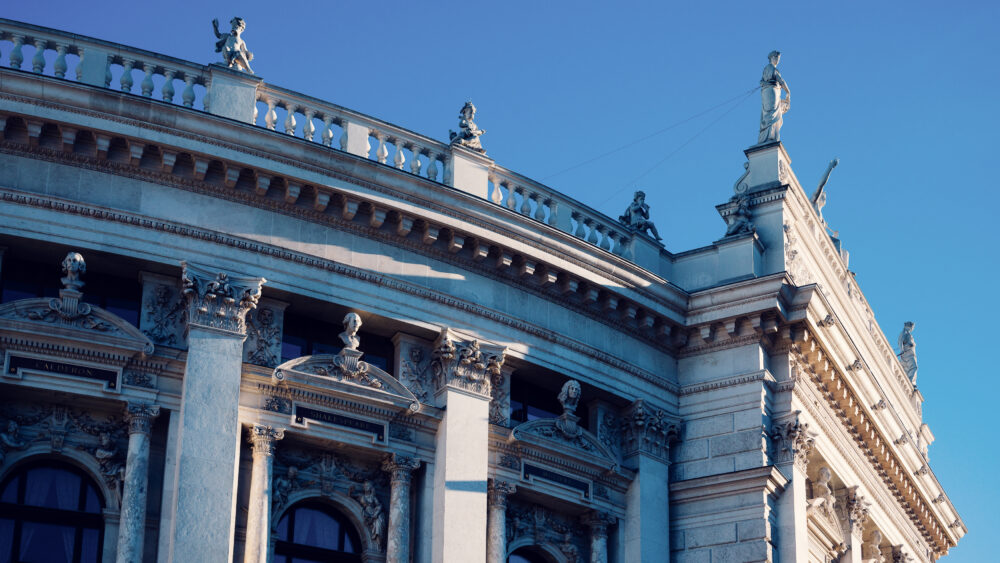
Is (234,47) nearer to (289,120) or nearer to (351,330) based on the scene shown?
(289,120)

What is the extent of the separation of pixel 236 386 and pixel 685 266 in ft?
36.6

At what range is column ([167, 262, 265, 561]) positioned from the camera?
2781 cm

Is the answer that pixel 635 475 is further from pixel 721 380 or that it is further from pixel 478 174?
pixel 478 174

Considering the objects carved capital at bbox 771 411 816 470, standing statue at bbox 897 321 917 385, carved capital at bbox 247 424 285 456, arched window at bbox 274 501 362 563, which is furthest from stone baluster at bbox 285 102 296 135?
standing statue at bbox 897 321 917 385

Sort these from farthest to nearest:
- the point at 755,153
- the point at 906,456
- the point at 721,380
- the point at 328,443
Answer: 1. the point at 906,456
2. the point at 755,153
3. the point at 721,380
4. the point at 328,443

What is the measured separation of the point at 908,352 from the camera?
51.0 meters

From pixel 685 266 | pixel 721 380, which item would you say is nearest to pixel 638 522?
pixel 721 380

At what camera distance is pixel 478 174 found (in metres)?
33.5

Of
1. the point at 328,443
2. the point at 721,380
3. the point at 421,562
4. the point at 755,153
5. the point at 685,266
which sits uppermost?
the point at 755,153

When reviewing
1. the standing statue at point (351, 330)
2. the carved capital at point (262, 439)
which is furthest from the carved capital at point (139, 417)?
the standing statue at point (351, 330)

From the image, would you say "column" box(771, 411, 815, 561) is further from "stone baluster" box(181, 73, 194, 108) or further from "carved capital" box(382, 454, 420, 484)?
"stone baluster" box(181, 73, 194, 108)

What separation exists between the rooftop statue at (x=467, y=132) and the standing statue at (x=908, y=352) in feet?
67.0

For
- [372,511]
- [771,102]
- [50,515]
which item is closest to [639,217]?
[771,102]

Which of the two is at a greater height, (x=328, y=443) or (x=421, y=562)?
(x=328, y=443)
